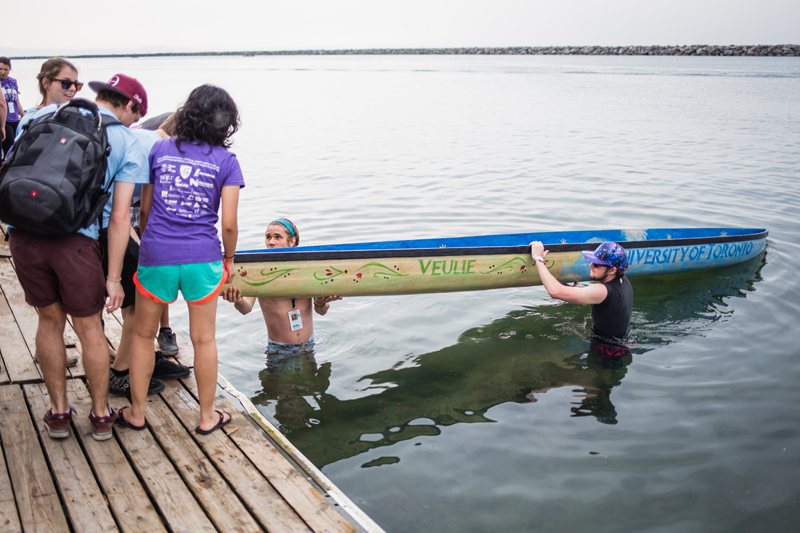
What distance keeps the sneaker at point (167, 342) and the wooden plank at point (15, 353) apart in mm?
821

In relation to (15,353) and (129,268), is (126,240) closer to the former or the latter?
(129,268)

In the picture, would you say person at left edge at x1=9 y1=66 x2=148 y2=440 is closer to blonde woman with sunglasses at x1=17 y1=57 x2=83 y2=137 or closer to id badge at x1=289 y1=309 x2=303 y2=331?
blonde woman with sunglasses at x1=17 y1=57 x2=83 y2=137

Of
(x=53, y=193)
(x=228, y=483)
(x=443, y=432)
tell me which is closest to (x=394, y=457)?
(x=443, y=432)

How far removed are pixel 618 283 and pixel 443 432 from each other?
2.26 m

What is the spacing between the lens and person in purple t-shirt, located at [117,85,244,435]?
2.89m

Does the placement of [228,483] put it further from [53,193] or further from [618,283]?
[618,283]

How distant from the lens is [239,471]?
303cm

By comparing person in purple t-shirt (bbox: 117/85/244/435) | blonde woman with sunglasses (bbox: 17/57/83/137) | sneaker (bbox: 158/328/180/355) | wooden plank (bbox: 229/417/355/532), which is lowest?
wooden plank (bbox: 229/417/355/532)

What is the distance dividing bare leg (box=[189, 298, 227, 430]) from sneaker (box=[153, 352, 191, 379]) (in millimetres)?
751

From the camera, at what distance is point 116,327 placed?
4.68 metres

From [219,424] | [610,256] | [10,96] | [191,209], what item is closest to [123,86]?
[191,209]

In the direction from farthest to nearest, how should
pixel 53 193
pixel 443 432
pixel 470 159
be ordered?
1. pixel 470 159
2. pixel 443 432
3. pixel 53 193

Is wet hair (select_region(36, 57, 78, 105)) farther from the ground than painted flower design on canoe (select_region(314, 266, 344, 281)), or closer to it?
farther from the ground

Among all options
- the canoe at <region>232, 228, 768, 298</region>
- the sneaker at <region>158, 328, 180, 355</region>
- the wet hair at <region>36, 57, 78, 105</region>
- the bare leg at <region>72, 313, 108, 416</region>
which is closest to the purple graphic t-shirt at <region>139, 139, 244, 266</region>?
the bare leg at <region>72, 313, 108, 416</region>
